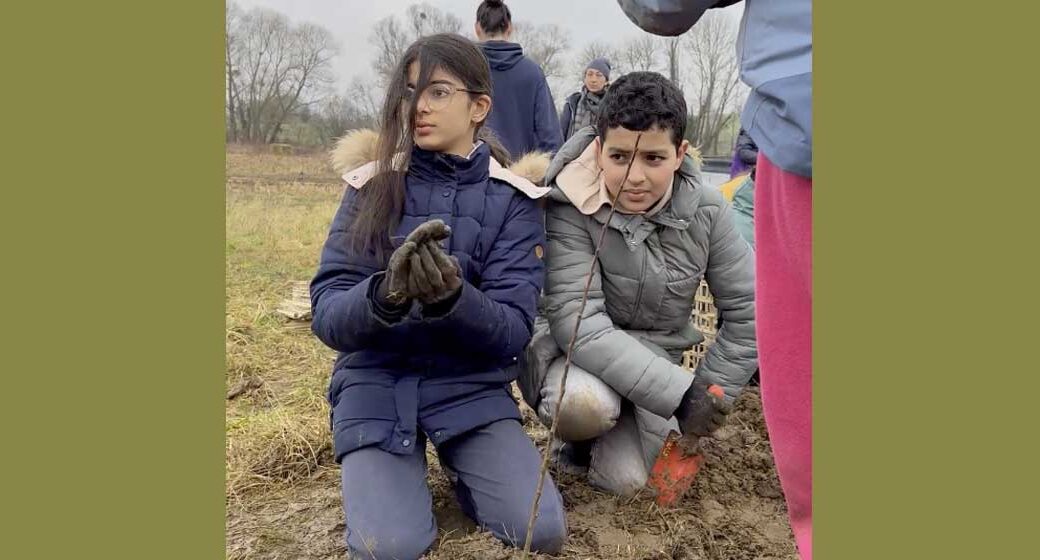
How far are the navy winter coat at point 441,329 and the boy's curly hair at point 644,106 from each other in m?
0.30

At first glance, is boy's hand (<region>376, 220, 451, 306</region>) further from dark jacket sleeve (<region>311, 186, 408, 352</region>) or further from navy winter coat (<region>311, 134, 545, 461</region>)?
navy winter coat (<region>311, 134, 545, 461</region>)

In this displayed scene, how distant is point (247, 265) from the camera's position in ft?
21.5

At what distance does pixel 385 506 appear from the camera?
2059mm

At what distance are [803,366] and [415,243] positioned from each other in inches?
29.2

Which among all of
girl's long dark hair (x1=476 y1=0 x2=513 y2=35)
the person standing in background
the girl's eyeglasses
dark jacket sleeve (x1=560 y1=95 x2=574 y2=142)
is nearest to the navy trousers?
the girl's eyeglasses

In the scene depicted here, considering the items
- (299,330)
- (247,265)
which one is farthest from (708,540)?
(247,265)

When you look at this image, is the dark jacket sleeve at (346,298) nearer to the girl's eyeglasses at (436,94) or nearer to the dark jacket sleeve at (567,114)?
the girl's eyeglasses at (436,94)

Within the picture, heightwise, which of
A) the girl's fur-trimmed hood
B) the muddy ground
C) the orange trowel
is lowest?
the muddy ground

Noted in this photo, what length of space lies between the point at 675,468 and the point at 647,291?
0.51m

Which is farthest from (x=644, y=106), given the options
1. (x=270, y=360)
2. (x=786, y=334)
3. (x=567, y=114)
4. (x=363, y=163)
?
(x=567, y=114)

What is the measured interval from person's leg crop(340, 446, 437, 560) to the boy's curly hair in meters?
1.06

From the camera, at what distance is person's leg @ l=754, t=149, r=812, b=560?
1.40 m

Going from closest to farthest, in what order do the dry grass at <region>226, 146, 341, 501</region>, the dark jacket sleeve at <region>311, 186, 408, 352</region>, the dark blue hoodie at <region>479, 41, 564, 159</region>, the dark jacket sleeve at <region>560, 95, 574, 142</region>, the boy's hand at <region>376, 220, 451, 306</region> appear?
the boy's hand at <region>376, 220, 451, 306</region> < the dark jacket sleeve at <region>311, 186, 408, 352</region> < the dry grass at <region>226, 146, 341, 501</region> < the dark blue hoodie at <region>479, 41, 564, 159</region> < the dark jacket sleeve at <region>560, 95, 574, 142</region>

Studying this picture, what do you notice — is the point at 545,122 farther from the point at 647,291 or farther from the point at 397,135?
the point at 397,135
